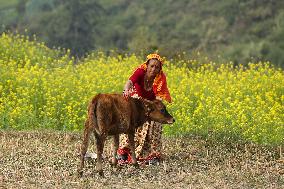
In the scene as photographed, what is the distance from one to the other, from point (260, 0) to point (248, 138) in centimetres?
2521

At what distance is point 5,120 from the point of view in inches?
559

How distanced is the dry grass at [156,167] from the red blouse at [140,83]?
96 centimetres

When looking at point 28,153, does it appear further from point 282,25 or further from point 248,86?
point 282,25

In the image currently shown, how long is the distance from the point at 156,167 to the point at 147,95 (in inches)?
37.6

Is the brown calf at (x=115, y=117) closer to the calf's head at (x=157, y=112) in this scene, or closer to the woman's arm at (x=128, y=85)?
the calf's head at (x=157, y=112)

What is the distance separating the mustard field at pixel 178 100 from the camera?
13703 millimetres

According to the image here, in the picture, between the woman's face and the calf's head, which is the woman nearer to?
the woman's face

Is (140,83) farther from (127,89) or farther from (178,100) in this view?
(178,100)

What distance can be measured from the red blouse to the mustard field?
2362 mm

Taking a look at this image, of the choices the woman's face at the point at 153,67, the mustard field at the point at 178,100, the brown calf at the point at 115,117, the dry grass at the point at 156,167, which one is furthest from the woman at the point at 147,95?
the mustard field at the point at 178,100

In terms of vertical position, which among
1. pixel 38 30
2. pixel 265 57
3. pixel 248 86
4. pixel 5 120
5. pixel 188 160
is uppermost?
pixel 38 30

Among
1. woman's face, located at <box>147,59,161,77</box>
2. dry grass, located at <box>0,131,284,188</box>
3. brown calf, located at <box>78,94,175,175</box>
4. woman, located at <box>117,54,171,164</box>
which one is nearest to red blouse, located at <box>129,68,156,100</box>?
woman, located at <box>117,54,171,164</box>

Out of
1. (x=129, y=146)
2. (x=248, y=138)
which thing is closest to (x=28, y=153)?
(x=129, y=146)

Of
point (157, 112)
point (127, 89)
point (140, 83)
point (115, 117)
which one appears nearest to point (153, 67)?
point (140, 83)
